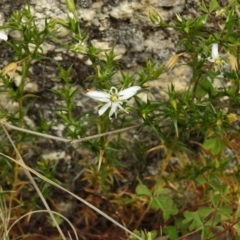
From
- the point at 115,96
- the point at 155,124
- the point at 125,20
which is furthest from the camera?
the point at 125,20

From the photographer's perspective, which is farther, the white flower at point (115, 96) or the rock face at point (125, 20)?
the rock face at point (125, 20)

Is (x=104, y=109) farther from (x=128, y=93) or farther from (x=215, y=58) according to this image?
(x=215, y=58)

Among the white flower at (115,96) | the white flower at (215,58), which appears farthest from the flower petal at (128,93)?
the white flower at (215,58)

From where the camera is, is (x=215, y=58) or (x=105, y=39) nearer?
(x=215, y=58)

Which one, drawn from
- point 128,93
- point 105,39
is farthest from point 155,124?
point 105,39

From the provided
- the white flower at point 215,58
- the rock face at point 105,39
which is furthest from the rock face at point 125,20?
the white flower at point 215,58

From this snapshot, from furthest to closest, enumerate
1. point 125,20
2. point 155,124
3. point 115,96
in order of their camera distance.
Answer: point 125,20
point 155,124
point 115,96

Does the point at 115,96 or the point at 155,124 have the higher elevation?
the point at 115,96

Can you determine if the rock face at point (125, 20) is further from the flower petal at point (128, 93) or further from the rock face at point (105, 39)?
the flower petal at point (128, 93)

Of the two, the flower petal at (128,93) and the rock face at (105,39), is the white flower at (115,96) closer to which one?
the flower petal at (128,93)

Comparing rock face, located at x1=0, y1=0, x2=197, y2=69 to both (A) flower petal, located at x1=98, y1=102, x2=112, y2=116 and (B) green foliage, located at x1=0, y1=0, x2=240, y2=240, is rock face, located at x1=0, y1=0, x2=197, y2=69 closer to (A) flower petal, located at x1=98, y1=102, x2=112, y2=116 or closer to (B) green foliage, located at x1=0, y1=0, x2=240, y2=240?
(B) green foliage, located at x1=0, y1=0, x2=240, y2=240

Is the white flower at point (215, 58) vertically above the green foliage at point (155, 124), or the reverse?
the white flower at point (215, 58)

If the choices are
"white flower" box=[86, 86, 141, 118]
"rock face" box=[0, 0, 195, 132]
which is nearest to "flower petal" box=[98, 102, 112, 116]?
"white flower" box=[86, 86, 141, 118]
